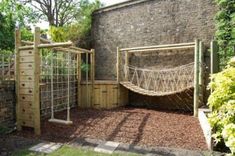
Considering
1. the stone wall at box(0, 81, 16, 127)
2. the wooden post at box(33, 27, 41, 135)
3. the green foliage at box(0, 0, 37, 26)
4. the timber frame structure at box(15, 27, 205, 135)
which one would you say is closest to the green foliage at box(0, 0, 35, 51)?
the green foliage at box(0, 0, 37, 26)

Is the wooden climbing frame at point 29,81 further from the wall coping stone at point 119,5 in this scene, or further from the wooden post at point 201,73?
the wall coping stone at point 119,5

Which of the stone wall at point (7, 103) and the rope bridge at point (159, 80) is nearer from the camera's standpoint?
the stone wall at point (7, 103)

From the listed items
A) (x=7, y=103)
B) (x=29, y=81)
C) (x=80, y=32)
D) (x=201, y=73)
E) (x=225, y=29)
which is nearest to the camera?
(x=29, y=81)

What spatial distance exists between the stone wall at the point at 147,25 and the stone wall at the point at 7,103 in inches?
163

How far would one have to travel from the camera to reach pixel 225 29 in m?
6.35

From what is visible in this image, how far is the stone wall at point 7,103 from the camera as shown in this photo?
486 centimetres

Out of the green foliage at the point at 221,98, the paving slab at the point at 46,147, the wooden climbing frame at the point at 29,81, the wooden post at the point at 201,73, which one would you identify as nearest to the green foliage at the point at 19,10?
the wooden climbing frame at the point at 29,81

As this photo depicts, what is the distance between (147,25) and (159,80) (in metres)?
1.83

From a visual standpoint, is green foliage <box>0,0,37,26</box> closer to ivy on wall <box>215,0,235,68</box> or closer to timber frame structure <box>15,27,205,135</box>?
timber frame structure <box>15,27,205,135</box>

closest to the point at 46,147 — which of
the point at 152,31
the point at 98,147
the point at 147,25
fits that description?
the point at 98,147

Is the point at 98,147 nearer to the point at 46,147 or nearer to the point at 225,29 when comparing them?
the point at 46,147

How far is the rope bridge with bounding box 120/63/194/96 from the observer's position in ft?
22.6

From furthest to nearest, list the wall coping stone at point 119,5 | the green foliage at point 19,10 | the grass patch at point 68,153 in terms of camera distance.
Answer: the green foliage at point 19,10 → the wall coping stone at point 119,5 → the grass patch at point 68,153

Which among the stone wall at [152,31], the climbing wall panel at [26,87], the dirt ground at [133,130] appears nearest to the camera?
the dirt ground at [133,130]
